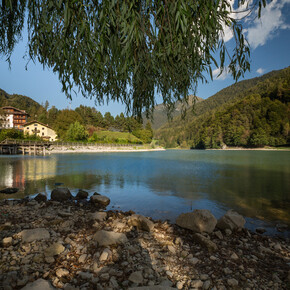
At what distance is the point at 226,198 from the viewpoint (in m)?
10.9

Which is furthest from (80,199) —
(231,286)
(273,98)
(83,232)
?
(273,98)

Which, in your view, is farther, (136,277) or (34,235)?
(34,235)

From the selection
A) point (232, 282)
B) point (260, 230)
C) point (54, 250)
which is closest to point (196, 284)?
point (232, 282)

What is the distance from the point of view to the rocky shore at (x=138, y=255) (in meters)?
2.89

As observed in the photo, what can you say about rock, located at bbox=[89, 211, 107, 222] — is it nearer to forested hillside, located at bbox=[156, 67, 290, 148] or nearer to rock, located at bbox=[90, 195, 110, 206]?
rock, located at bbox=[90, 195, 110, 206]

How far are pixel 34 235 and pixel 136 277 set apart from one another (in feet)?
7.92

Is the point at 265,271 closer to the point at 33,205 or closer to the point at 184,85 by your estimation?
the point at 184,85

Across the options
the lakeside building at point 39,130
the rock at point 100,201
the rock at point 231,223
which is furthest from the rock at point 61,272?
the lakeside building at point 39,130

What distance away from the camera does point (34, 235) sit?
3898 millimetres

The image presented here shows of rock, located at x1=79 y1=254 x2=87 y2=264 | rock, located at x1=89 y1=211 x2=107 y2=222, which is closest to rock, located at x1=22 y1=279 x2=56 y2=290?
rock, located at x1=79 y1=254 x2=87 y2=264

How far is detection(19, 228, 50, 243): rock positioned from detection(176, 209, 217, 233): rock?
141 inches

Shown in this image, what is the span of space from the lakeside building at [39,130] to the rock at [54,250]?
283 feet

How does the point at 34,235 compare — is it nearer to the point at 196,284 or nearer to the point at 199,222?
the point at 196,284

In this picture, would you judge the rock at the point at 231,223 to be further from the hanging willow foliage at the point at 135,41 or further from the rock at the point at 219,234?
the hanging willow foliage at the point at 135,41
